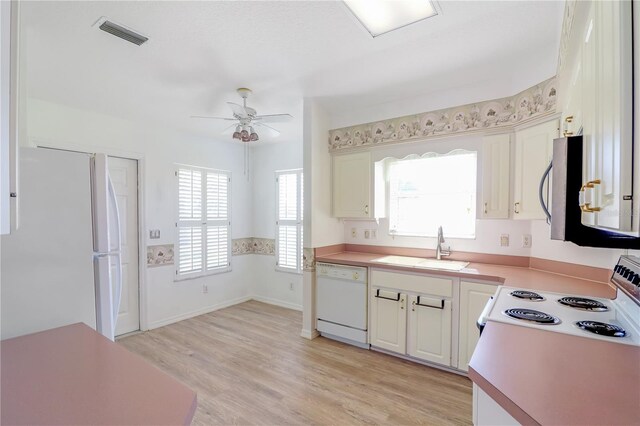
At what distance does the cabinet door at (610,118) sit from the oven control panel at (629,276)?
0.42 m

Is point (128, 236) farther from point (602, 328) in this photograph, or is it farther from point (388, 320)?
point (602, 328)

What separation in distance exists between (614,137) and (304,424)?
2.18 meters

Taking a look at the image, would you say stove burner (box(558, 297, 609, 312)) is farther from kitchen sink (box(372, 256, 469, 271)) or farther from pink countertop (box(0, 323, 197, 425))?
pink countertop (box(0, 323, 197, 425))

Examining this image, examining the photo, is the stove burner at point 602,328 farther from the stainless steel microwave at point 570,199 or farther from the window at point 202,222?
the window at point 202,222

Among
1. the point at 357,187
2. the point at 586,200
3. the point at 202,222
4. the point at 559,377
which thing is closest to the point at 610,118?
the point at 586,200

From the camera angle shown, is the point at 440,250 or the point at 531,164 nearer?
the point at 531,164

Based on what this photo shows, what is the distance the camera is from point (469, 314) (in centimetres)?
244

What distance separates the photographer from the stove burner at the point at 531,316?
4.20 ft

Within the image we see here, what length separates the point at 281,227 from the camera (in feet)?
15.2

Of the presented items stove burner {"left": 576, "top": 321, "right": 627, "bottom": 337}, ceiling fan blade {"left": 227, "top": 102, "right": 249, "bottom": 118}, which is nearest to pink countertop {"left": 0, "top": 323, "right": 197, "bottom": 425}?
stove burner {"left": 576, "top": 321, "right": 627, "bottom": 337}

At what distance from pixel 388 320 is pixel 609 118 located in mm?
2457

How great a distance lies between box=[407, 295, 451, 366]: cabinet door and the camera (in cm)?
256

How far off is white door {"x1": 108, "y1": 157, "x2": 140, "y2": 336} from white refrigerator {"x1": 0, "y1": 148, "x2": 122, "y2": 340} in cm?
213

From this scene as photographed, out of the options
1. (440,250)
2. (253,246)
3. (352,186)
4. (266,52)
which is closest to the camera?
(266,52)
